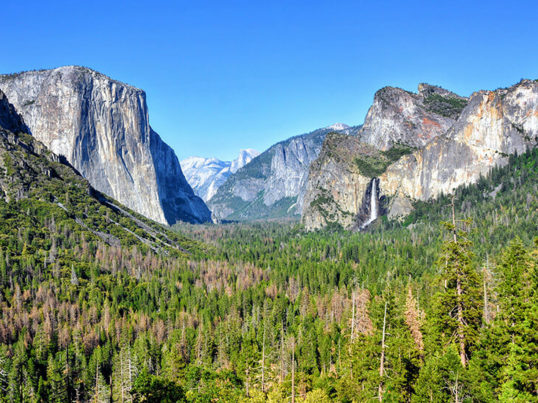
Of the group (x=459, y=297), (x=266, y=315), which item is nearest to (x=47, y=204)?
(x=266, y=315)

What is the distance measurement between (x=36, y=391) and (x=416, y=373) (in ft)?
195

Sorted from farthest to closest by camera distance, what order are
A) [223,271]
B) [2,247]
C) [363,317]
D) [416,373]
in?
[223,271] < [2,247] < [363,317] < [416,373]

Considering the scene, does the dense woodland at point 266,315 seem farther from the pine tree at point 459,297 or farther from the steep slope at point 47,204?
the steep slope at point 47,204

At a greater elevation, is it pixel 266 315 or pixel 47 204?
pixel 47 204

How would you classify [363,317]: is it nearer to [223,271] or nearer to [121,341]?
[121,341]

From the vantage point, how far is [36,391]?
231ft

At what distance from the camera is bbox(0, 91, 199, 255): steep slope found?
5915 inches

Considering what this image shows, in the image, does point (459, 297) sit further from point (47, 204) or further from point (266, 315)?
point (47, 204)

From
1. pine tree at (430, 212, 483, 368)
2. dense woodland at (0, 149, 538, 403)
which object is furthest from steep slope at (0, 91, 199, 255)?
pine tree at (430, 212, 483, 368)

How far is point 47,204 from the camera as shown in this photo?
6417 inches

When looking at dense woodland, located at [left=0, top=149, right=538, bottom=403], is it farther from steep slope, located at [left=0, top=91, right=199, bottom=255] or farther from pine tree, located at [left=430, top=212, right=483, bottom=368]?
steep slope, located at [left=0, top=91, right=199, bottom=255]

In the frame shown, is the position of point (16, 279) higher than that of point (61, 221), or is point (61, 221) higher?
point (61, 221)

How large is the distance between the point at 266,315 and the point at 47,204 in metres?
102

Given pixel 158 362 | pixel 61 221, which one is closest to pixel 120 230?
pixel 61 221
